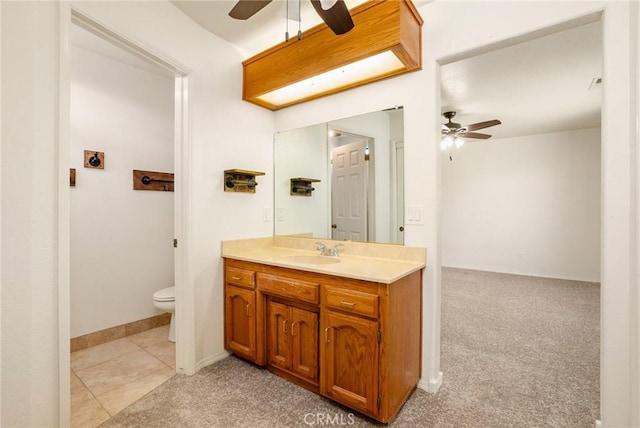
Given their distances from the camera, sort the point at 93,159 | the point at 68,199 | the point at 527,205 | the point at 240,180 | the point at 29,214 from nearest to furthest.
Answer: the point at 29,214 < the point at 68,199 < the point at 240,180 < the point at 93,159 < the point at 527,205

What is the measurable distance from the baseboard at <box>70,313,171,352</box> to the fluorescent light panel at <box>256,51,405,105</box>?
95.8 inches

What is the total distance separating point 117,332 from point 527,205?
20.1 feet

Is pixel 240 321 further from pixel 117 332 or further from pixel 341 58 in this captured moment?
pixel 341 58

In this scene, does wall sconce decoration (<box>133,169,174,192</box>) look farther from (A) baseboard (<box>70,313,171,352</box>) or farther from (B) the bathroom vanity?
(A) baseboard (<box>70,313,171,352</box>)

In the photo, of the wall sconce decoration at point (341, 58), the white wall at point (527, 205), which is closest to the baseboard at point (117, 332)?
the wall sconce decoration at point (341, 58)

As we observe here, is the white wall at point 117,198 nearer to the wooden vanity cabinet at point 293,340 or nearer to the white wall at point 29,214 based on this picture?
the white wall at point 29,214

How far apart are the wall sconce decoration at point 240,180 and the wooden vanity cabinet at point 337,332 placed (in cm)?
65

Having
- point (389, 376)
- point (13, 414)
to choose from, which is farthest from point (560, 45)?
point (13, 414)

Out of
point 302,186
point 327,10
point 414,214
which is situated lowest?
point 414,214

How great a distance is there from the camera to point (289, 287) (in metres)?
1.82

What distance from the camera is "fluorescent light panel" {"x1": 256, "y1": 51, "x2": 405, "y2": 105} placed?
6.09ft

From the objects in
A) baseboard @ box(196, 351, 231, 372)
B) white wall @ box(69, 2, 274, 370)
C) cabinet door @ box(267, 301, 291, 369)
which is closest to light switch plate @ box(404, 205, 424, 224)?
cabinet door @ box(267, 301, 291, 369)

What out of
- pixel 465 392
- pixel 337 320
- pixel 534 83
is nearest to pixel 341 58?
pixel 337 320

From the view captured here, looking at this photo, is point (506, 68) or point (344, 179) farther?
point (506, 68)
